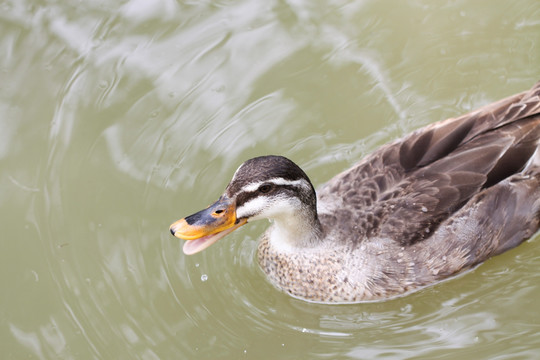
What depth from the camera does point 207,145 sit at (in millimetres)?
7309

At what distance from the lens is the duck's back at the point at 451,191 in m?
5.95

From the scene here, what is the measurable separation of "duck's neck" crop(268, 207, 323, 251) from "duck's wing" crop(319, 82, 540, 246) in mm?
168

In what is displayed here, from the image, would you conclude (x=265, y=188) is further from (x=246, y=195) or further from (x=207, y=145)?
(x=207, y=145)

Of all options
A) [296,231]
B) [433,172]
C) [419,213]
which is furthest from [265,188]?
[433,172]

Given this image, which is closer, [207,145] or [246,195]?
[246,195]

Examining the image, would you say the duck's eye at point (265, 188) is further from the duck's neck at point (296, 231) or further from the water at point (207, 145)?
the water at point (207, 145)

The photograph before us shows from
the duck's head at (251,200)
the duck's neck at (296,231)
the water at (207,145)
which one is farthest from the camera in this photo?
the water at (207,145)

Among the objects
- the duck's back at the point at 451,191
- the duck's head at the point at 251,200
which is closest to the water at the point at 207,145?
the duck's back at the point at 451,191

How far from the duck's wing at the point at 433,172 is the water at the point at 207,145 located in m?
0.67

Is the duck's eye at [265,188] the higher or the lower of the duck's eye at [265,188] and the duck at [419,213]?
the higher

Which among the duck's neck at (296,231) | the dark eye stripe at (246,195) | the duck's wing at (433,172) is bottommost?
the duck's neck at (296,231)

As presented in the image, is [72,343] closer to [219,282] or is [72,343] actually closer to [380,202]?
[219,282]

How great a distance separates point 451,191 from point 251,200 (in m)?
1.58

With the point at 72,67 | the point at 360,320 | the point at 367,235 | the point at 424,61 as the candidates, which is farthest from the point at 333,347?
the point at 72,67
